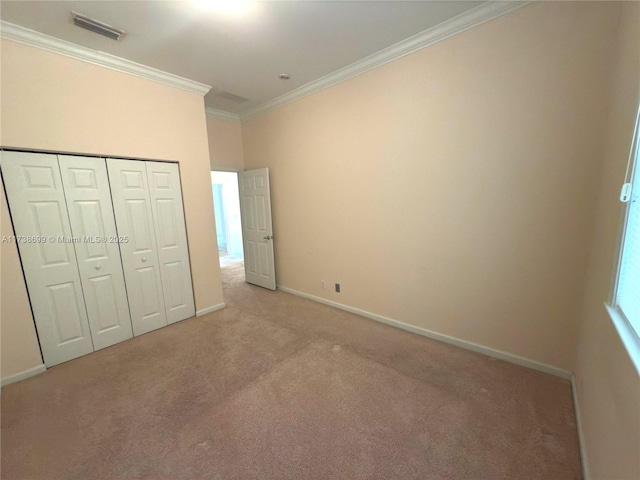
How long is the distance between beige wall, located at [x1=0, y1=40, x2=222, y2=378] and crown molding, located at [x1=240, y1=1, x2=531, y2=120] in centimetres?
148

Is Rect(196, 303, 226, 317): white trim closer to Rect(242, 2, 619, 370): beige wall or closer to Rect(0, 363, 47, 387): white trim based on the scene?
Rect(0, 363, 47, 387): white trim

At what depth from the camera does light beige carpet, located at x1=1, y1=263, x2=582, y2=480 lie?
1.44 meters

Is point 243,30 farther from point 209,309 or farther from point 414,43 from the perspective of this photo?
point 209,309

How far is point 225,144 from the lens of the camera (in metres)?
4.25

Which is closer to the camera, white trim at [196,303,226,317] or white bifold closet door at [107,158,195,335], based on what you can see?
white bifold closet door at [107,158,195,335]

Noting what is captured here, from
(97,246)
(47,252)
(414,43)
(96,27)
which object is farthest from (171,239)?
(414,43)

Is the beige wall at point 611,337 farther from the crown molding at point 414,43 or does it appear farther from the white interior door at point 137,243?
the white interior door at point 137,243

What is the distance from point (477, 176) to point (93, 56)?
373cm

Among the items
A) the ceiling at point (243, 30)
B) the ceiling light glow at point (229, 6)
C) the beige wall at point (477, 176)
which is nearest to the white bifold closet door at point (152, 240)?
the ceiling at point (243, 30)

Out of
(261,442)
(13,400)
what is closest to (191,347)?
(13,400)

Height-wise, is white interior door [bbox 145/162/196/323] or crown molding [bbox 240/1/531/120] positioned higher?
crown molding [bbox 240/1/531/120]

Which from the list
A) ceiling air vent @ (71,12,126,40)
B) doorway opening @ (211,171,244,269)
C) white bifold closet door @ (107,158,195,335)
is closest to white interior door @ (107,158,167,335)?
white bifold closet door @ (107,158,195,335)

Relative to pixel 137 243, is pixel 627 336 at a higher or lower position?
lower

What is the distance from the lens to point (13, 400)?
200 centimetres
